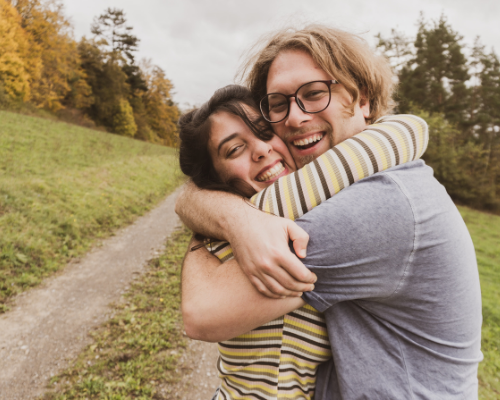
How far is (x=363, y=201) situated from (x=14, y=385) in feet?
14.2

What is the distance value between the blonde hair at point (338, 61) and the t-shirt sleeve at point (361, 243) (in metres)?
1.06

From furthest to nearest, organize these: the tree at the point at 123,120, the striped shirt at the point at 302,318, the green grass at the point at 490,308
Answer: the tree at the point at 123,120, the green grass at the point at 490,308, the striped shirt at the point at 302,318

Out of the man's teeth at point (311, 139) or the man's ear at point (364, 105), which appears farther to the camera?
the man's ear at point (364, 105)

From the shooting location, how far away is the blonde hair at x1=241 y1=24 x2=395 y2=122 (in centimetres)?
186

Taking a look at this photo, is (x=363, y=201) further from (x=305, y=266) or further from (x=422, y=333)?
(x=422, y=333)

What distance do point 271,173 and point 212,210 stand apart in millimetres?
627

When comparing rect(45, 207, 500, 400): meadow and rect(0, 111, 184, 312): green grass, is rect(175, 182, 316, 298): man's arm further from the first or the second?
rect(45, 207, 500, 400): meadow

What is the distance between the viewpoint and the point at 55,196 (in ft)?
27.5

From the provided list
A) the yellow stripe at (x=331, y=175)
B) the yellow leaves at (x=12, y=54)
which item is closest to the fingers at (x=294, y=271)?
the yellow stripe at (x=331, y=175)

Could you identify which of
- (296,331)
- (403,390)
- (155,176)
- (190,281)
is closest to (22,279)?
(190,281)

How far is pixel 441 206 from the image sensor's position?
1.07 metres

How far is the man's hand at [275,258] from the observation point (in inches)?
39.7

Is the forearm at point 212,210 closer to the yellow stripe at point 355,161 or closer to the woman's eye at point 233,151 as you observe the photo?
the woman's eye at point 233,151

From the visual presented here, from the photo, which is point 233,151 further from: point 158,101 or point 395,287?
Answer: point 158,101
